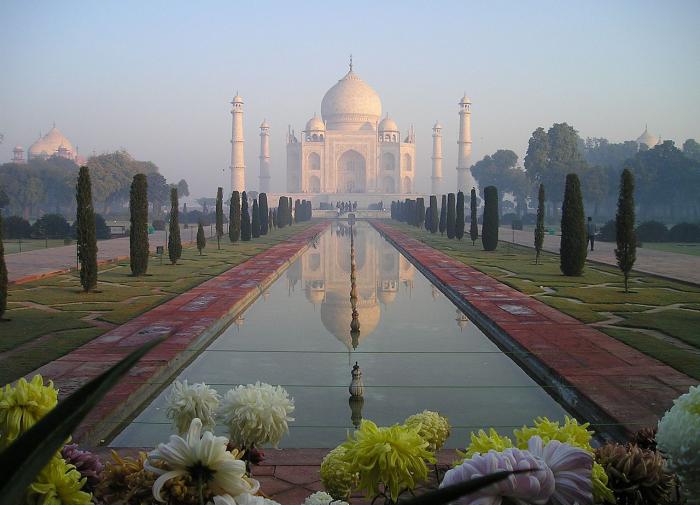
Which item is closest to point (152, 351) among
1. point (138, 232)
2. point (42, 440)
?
point (42, 440)

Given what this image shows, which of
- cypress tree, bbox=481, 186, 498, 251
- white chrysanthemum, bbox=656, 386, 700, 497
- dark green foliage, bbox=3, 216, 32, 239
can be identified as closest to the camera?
white chrysanthemum, bbox=656, 386, 700, 497

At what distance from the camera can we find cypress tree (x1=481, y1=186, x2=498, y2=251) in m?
15.1

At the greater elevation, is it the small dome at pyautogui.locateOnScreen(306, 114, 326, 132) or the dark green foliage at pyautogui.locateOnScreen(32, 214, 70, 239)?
the small dome at pyautogui.locateOnScreen(306, 114, 326, 132)

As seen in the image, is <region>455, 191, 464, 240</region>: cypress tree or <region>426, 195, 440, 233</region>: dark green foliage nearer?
<region>455, 191, 464, 240</region>: cypress tree

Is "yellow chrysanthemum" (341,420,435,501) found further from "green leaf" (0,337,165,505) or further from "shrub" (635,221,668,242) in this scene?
"shrub" (635,221,668,242)

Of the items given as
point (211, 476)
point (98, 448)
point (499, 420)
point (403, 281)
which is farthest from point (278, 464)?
point (403, 281)

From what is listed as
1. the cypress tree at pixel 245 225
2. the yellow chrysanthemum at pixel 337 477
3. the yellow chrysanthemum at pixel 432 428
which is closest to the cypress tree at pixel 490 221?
the cypress tree at pixel 245 225

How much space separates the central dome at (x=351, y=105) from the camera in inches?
1743

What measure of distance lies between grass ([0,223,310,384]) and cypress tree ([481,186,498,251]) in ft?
17.5

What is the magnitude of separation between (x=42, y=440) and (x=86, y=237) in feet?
27.1

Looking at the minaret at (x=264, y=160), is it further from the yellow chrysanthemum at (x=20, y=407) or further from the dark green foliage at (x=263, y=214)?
the yellow chrysanthemum at (x=20, y=407)

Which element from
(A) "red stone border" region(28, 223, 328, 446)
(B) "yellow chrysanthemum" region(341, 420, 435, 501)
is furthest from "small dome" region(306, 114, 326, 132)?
(B) "yellow chrysanthemum" region(341, 420, 435, 501)

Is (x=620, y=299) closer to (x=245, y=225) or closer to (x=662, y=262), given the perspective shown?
(x=662, y=262)

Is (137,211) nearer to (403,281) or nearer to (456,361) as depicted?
(403,281)
